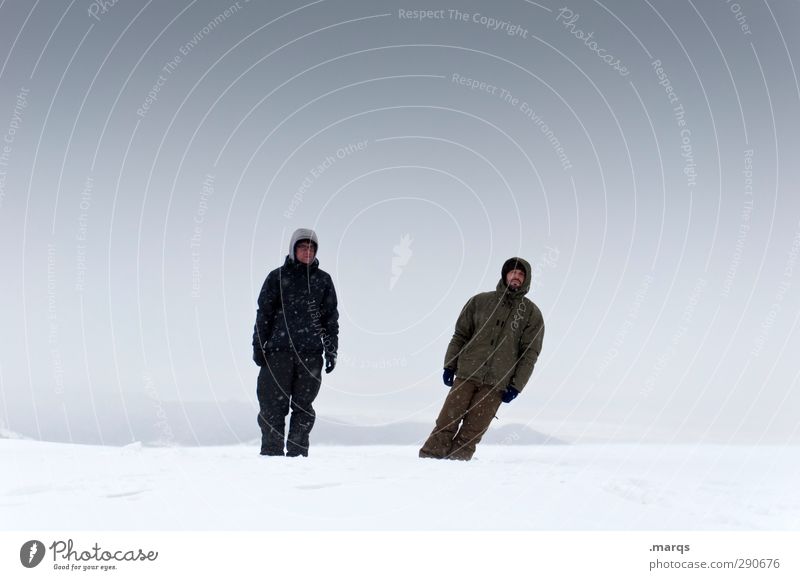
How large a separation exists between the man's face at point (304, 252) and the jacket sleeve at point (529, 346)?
2295 mm

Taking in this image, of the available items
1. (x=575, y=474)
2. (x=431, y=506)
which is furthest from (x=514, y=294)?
(x=431, y=506)

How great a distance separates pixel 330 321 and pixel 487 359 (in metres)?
1.66

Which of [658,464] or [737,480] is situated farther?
[658,464]

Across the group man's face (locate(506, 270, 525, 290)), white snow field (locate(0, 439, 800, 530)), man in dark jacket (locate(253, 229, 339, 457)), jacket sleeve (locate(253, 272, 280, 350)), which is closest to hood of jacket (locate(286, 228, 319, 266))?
man in dark jacket (locate(253, 229, 339, 457))

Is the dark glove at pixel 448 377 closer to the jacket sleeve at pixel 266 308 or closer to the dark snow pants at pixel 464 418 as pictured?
the dark snow pants at pixel 464 418

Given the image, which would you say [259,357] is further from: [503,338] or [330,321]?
[503,338]

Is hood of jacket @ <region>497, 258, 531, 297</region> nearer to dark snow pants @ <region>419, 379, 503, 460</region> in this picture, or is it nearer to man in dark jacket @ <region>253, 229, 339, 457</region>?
dark snow pants @ <region>419, 379, 503, 460</region>

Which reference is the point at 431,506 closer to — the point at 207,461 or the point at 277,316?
the point at 207,461

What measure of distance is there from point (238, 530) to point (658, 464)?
4.60 metres

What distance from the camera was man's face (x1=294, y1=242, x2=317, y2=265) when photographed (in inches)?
285

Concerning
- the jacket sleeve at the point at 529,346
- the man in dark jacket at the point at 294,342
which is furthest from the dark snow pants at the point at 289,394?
the jacket sleeve at the point at 529,346

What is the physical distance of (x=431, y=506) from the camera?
448 cm

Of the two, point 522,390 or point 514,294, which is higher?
point 514,294

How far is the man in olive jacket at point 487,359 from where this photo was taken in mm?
7105
